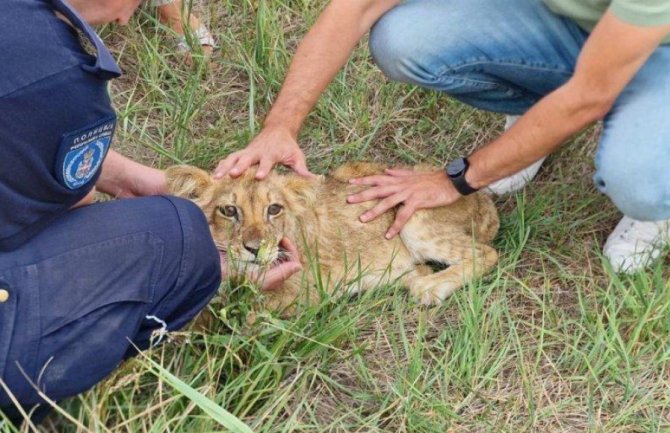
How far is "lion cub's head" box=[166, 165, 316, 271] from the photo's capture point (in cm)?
308

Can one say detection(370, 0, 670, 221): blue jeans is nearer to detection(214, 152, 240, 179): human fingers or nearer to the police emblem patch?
detection(214, 152, 240, 179): human fingers

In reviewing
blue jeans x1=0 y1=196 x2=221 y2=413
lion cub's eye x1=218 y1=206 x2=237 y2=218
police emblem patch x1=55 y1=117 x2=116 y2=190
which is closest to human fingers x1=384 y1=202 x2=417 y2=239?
lion cub's eye x1=218 y1=206 x2=237 y2=218

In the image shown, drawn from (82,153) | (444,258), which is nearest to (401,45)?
(444,258)

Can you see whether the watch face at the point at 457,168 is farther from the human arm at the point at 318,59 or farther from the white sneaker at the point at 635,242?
the white sneaker at the point at 635,242

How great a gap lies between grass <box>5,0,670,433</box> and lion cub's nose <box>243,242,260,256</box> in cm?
19

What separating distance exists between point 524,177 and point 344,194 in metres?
0.90

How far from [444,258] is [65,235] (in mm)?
1840

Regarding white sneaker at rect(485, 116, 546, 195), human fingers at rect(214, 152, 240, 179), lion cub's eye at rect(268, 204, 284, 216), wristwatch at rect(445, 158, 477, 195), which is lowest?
white sneaker at rect(485, 116, 546, 195)

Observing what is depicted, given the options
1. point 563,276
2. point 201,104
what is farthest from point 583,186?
point 201,104

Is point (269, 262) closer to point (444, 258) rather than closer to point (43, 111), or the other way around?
point (444, 258)

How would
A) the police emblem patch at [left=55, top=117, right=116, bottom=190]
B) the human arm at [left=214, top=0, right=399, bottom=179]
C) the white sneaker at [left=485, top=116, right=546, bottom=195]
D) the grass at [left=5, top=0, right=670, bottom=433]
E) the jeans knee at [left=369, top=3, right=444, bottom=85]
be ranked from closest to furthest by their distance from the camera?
the police emblem patch at [left=55, top=117, right=116, bottom=190] < the grass at [left=5, top=0, right=670, bottom=433] < the human arm at [left=214, top=0, right=399, bottom=179] < the jeans knee at [left=369, top=3, right=444, bottom=85] < the white sneaker at [left=485, top=116, right=546, bottom=195]

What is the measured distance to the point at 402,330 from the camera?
118 inches

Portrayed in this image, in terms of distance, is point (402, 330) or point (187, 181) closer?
point (402, 330)

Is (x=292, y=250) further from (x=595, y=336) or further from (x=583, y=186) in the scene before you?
(x=583, y=186)
